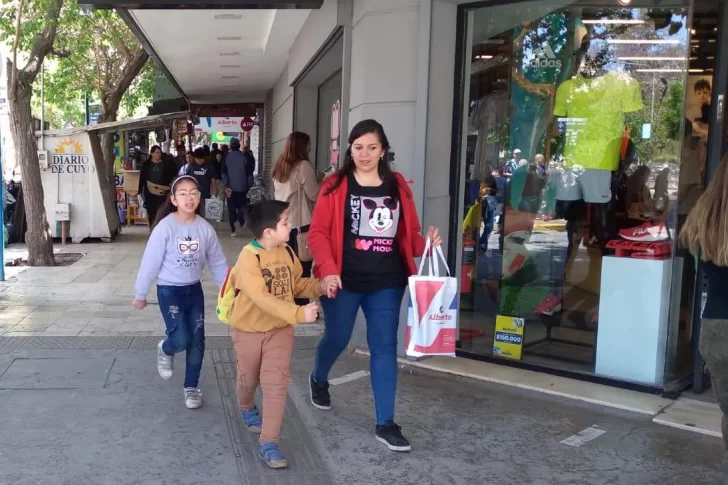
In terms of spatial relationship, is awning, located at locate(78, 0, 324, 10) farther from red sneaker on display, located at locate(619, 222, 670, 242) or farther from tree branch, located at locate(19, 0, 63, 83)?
tree branch, located at locate(19, 0, 63, 83)

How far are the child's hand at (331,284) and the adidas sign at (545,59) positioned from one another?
2.92m

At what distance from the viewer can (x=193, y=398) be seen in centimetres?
472

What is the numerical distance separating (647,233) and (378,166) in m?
2.17

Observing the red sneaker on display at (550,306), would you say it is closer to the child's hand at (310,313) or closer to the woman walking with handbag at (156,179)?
the child's hand at (310,313)

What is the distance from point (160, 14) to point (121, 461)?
6.36 meters

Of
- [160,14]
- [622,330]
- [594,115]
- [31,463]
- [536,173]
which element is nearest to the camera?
[31,463]

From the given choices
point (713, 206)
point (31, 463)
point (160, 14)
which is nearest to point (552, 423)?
point (713, 206)

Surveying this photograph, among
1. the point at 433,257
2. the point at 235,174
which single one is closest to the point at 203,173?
the point at 235,174

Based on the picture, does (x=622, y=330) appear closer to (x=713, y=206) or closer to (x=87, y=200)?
(x=713, y=206)

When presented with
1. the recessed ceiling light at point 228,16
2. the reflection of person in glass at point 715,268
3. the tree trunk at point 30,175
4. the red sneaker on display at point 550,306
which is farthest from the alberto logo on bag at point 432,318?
the tree trunk at point 30,175

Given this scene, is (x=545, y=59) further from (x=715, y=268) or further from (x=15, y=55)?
(x=15, y=55)

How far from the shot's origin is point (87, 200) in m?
13.6

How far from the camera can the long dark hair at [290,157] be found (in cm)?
674

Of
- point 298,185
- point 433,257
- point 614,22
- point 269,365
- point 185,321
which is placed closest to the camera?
point 269,365
